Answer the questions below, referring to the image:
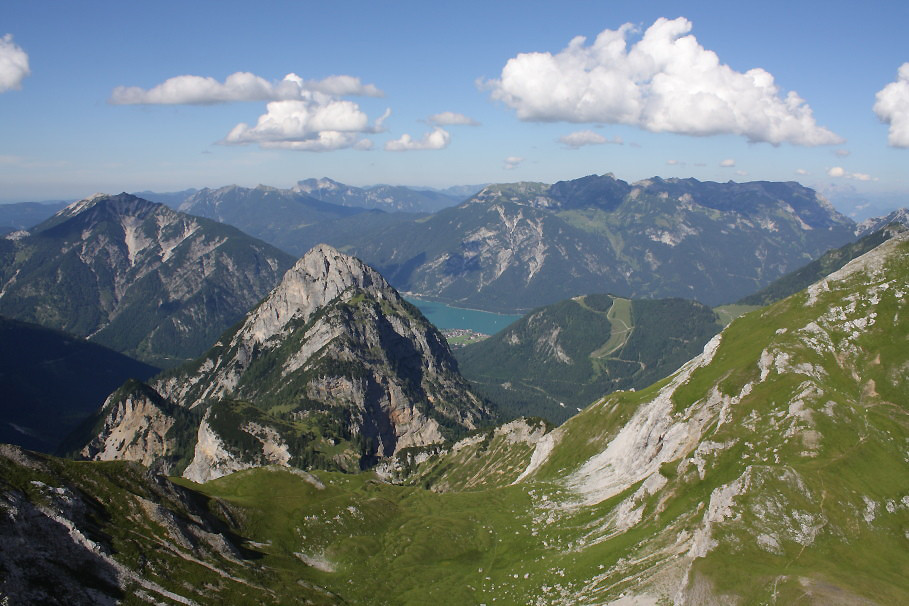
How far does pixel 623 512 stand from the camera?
10525 cm

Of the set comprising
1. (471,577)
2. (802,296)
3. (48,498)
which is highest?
(802,296)

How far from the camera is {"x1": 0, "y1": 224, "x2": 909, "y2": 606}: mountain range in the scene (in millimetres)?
69812

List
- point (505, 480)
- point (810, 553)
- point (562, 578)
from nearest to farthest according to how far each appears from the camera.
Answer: point (810, 553), point (562, 578), point (505, 480)

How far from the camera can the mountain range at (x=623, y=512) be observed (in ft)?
229

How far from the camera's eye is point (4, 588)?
5666 centimetres

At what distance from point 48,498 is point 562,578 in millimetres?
66947

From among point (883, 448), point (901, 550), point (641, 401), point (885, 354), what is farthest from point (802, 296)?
point (901, 550)

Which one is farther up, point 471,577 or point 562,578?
point 562,578

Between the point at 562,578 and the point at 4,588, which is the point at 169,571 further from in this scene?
the point at 562,578

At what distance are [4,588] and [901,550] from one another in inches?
3874

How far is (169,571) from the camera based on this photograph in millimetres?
72688

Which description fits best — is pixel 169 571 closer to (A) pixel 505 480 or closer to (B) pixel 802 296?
(A) pixel 505 480

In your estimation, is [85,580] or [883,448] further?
[883,448]

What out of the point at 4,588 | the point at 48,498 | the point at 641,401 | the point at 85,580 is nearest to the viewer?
the point at 4,588
